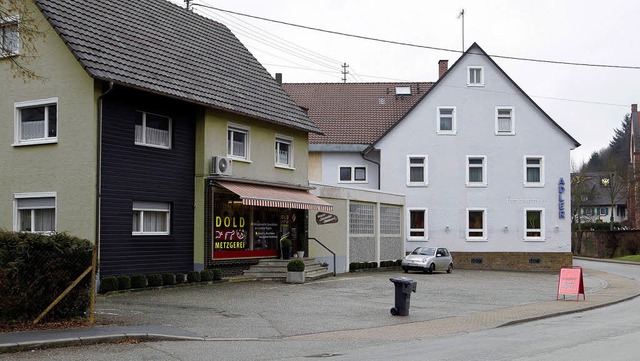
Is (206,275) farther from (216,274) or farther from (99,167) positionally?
(99,167)

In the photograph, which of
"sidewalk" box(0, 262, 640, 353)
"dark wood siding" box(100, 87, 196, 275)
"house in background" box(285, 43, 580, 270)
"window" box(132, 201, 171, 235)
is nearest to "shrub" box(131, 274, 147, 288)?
"dark wood siding" box(100, 87, 196, 275)

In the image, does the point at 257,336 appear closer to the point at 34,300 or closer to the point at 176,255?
the point at 34,300

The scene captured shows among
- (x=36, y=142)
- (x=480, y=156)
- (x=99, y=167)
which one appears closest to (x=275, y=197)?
(x=99, y=167)

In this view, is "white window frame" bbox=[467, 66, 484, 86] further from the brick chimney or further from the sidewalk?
the sidewalk

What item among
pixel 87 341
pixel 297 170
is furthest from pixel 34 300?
pixel 297 170

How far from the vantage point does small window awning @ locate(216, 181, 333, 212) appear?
25.6m

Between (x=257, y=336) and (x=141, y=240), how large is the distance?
363 inches

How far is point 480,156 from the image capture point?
147ft

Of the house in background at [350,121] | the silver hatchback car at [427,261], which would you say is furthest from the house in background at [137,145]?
the house in background at [350,121]

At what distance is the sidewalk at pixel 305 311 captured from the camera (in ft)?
47.3

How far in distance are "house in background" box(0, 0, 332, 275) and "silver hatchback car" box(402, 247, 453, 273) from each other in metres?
8.82

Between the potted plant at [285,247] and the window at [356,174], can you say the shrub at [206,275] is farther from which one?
the window at [356,174]

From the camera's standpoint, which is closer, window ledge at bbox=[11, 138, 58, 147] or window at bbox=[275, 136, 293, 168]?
window ledge at bbox=[11, 138, 58, 147]

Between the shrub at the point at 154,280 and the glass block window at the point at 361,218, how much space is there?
41.8ft
